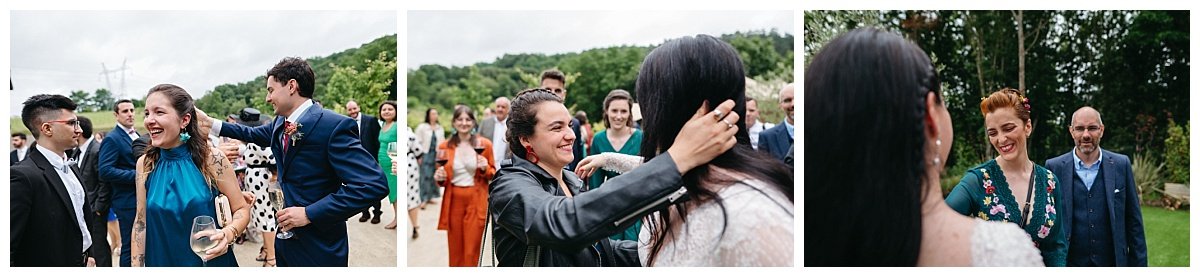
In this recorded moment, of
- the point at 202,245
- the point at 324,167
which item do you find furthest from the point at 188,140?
the point at 324,167

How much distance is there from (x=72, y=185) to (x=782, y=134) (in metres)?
3.18

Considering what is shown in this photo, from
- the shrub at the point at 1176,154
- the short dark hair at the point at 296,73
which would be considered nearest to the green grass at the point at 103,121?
the short dark hair at the point at 296,73

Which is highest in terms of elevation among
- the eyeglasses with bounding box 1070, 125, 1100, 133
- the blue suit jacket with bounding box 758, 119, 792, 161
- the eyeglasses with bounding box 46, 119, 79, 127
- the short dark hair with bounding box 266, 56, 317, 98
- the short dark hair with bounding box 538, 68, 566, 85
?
the short dark hair with bounding box 538, 68, 566, 85

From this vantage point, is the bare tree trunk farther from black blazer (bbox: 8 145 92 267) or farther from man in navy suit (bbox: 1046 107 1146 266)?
black blazer (bbox: 8 145 92 267)

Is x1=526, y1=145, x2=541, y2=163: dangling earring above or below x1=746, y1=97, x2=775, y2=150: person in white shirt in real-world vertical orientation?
below

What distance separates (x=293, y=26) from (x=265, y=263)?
38.0 inches

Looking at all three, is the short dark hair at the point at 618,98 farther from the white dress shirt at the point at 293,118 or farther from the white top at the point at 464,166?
the white dress shirt at the point at 293,118

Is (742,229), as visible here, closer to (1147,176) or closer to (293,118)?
(293,118)

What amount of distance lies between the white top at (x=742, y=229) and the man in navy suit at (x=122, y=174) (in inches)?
90.6

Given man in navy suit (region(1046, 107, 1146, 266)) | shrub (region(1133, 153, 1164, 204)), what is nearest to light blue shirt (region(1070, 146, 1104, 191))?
man in navy suit (region(1046, 107, 1146, 266))

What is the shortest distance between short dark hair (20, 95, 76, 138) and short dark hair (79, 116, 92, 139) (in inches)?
2.2

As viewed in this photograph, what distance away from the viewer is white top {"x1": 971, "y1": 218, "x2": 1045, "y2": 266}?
2.17 metres

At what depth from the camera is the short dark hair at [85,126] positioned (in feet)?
11.3
